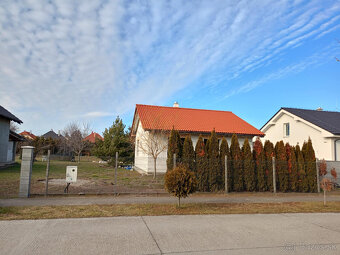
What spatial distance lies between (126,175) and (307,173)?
9.36 metres

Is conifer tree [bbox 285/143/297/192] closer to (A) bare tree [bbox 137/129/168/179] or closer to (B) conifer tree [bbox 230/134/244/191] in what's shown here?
(B) conifer tree [bbox 230/134/244/191]

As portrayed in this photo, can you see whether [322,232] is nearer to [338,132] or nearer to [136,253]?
[136,253]

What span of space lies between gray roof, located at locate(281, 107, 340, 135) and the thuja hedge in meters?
6.44

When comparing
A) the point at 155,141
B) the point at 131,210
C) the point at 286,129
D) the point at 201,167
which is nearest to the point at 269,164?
the point at 201,167

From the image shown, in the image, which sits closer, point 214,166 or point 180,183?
point 180,183

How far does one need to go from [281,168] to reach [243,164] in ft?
6.80

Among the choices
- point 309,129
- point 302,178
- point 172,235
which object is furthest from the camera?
point 309,129

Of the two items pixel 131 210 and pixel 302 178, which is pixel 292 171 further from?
pixel 131 210

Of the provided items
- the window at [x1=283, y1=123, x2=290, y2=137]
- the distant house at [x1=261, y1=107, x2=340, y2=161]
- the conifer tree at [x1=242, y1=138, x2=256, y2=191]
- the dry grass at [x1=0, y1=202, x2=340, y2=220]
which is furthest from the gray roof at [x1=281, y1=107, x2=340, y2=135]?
the dry grass at [x1=0, y1=202, x2=340, y2=220]

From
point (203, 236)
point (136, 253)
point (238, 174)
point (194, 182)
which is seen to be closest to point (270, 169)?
point (238, 174)

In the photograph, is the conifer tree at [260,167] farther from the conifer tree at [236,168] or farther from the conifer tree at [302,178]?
the conifer tree at [302,178]

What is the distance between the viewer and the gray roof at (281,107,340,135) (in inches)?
700

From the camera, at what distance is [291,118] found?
2130 cm

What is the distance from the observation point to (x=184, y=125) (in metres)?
18.3
